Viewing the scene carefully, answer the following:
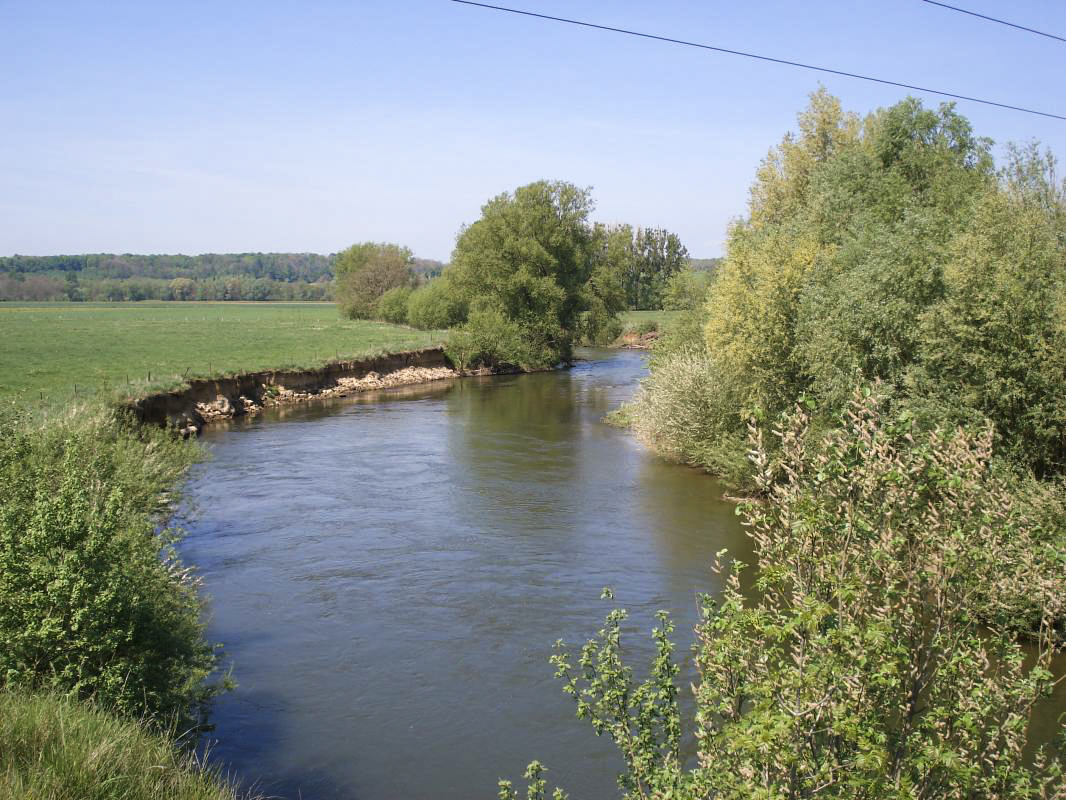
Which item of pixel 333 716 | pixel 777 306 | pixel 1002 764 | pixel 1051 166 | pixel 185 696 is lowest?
pixel 333 716

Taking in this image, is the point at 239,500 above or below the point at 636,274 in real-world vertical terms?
below

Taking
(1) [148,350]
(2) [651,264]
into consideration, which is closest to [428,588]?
(1) [148,350]

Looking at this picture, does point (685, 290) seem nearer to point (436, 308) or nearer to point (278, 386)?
point (278, 386)

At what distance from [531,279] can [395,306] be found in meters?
29.2

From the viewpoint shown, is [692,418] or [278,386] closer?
[692,418]

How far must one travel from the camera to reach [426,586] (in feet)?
53.6

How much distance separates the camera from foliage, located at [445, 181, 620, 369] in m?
57.2

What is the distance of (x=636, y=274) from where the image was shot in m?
120

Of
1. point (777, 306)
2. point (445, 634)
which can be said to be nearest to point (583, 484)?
point (777, 306)

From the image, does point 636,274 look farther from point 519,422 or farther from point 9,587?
point 9,587

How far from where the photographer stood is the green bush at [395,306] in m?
83.3

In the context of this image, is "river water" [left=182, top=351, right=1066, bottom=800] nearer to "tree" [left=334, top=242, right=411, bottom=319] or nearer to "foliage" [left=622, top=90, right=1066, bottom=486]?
"foliage" [left=622, top=90, right=1066, bottom=486]

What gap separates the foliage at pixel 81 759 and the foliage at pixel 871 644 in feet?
12.3

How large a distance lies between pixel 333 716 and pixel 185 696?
2.24 m
